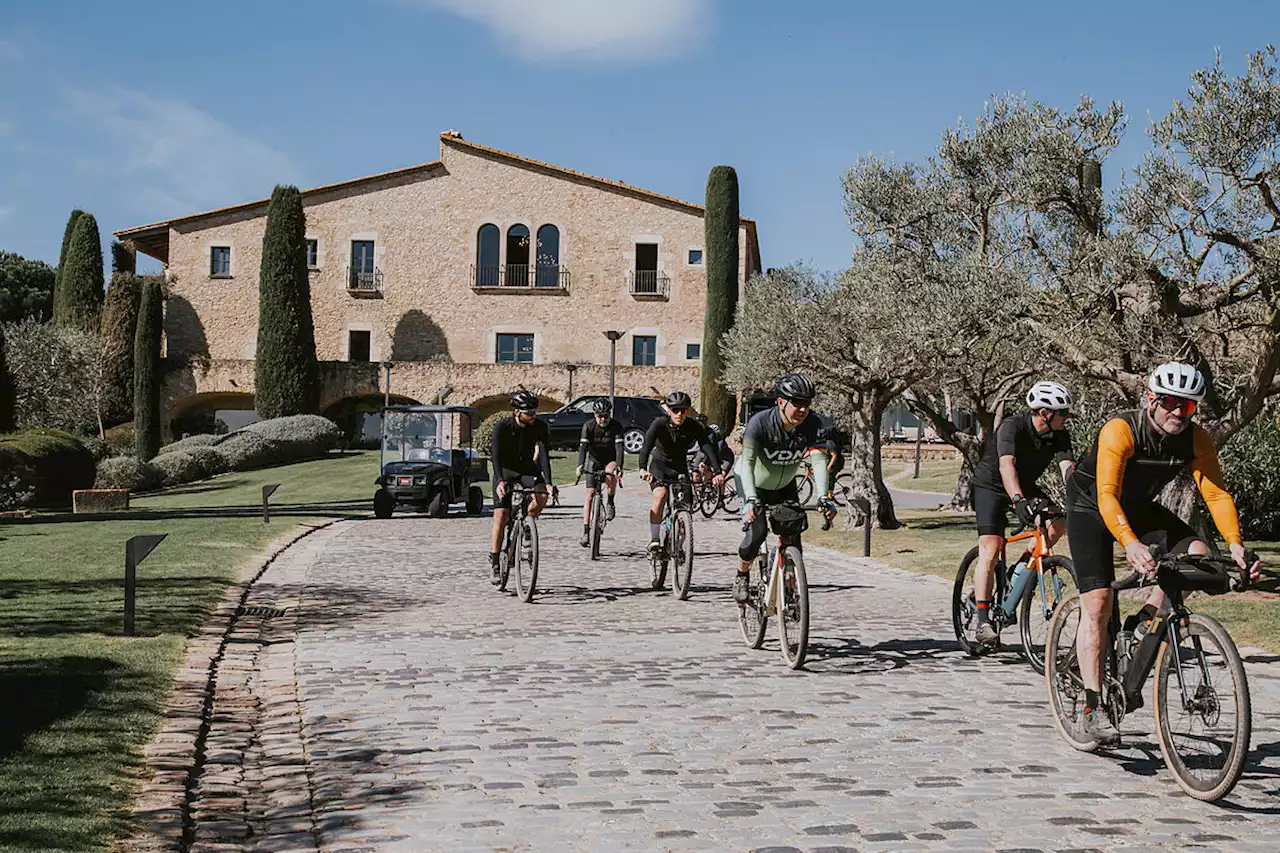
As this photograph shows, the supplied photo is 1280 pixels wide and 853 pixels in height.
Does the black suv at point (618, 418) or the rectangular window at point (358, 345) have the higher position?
the rectangular window at point (358, 345)

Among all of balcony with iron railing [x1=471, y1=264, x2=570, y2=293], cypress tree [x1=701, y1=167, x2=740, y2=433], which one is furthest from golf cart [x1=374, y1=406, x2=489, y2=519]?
balcony with iron railing [x1=471, y1=264, x2=570, y2=293]

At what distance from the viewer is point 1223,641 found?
4.96 m

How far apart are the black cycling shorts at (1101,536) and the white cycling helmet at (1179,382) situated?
2.32 ft

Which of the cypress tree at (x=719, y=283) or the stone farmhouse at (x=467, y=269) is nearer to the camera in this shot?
the cypress tree at (x=719, y=283)

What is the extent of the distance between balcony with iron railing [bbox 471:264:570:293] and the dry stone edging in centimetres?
4604

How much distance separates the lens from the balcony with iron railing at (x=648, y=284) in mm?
54938

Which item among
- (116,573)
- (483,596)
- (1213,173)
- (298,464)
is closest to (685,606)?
(483,596)

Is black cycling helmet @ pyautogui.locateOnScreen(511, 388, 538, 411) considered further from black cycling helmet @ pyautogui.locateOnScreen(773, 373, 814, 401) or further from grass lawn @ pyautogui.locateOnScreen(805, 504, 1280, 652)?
grass lawn @ pyautogui.locateOnScreen(805, 504, 1280, 652)

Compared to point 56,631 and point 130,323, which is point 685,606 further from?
point 130,323

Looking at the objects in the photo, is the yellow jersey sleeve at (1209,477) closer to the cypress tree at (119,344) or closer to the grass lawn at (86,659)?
the grass lawn at (86,659)

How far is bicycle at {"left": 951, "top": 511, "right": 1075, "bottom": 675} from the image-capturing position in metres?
7.97

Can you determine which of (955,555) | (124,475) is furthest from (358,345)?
(955,555)

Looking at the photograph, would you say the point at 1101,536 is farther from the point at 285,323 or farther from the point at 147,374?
the point at 147,374

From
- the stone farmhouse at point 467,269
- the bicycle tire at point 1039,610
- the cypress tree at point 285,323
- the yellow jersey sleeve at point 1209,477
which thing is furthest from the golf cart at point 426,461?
the stone farmhouse at point 467,269
